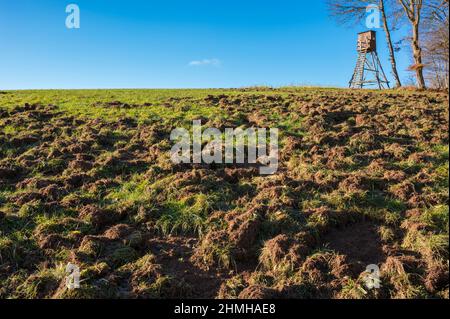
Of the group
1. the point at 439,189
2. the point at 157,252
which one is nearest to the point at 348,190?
the point at 439,189

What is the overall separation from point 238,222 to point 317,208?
137 centimetres

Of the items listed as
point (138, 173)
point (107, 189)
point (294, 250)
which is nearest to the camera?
point (294, 250)

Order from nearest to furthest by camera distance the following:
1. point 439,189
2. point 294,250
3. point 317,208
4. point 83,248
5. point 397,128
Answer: point 294,250, point 83,248, point 317,208, point 439,189, point 397,128

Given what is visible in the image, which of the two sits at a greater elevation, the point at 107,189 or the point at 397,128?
the point at 397,128

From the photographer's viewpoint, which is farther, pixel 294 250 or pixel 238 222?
pixel 238 222

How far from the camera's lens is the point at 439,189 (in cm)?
720

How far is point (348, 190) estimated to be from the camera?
288 inches

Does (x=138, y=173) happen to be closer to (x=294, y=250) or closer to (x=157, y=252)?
(x=157, y=252)

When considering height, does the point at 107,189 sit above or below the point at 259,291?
above

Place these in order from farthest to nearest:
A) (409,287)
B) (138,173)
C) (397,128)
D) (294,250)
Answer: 1. (397,128)
2. (138,173)
3. (294,250)
4. (409,287)
